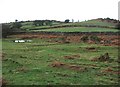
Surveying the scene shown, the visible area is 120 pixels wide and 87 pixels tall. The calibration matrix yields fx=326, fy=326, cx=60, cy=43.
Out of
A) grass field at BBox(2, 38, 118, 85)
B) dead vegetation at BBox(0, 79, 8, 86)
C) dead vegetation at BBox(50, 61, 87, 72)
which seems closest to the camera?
dead vegetation at BBox(0, 79, 8, 86)

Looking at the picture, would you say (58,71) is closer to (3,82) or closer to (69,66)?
(69,66)

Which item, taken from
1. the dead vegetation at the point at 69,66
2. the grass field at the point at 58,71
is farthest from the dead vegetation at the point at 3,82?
the dead vegetation at the point at 69,66

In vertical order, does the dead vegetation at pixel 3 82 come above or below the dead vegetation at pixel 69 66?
above

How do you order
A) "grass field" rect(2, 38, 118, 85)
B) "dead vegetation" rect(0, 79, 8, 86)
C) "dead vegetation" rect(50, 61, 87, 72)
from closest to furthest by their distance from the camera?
"dead vegetation" rect(0, 79, 8, 86) → "grass field" rect(2, 38, 118, 85) → "dead vegetation" rect(50, 61, 87, 72)

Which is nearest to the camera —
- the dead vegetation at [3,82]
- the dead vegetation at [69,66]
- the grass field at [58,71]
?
the dead vegetation at [3,82]

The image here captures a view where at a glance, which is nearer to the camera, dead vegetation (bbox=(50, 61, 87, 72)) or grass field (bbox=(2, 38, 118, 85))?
grass field (bbox=(2, 38, 118, 85))

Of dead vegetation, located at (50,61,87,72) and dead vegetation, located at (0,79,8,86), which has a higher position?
dead vegetation, located at (0,79,8,86)

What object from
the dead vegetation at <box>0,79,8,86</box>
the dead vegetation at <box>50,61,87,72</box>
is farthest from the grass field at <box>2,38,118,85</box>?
the dead vegetation at <box>0,79,8,86</box>

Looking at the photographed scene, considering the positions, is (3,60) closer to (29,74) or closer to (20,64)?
(20,64)

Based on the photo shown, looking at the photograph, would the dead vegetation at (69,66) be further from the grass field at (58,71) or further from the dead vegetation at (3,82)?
the dead vegetation at (3,82)

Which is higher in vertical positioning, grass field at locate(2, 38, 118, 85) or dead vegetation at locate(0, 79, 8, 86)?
dead vegetation at locate(0, 79, 8, 86)

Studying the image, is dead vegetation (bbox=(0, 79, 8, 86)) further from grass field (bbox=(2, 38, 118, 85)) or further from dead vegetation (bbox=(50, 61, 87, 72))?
dead vegetation (bbox=(50, 61, 87, 72))

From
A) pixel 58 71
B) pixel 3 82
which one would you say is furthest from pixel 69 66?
pixel 3 82

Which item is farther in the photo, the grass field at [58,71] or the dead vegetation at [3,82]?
the grass field at [58,71]
